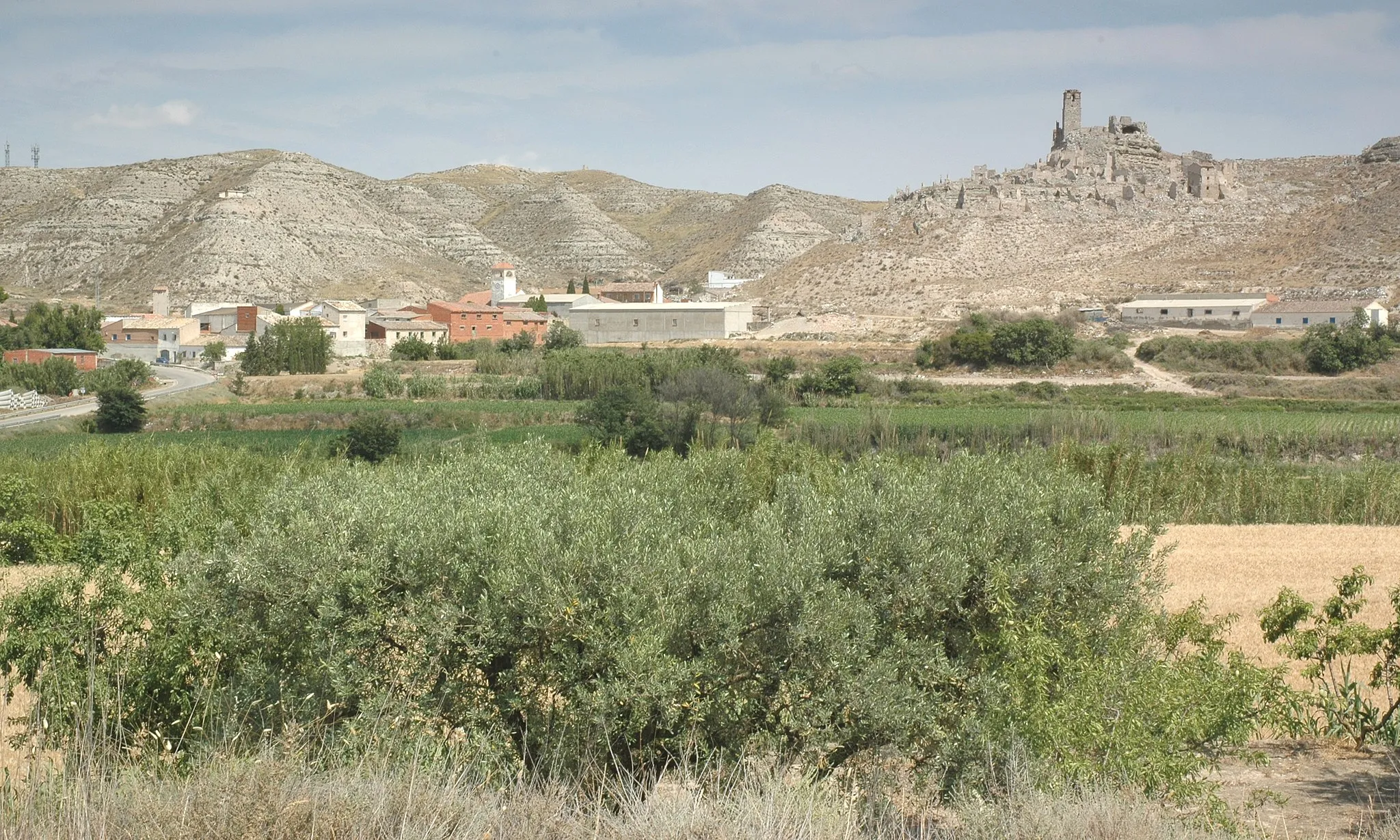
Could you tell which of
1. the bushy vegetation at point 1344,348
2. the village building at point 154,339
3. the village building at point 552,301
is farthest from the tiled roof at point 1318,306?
the village building at point 154,339

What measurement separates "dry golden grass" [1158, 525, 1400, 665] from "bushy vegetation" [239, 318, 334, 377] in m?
48.1

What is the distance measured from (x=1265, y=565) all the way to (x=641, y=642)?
53.2ft

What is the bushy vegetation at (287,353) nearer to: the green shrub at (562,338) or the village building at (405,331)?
the village building at (405,331)

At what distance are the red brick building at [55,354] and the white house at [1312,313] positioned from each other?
212 ft

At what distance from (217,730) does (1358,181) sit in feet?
343

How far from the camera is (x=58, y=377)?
5309 cm

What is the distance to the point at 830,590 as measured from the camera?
8.09m

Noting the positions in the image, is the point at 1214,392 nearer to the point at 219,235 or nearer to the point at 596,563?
the point at 596,563

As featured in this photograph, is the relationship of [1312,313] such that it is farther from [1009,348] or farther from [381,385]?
[381,385]

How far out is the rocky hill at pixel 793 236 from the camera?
265 feet

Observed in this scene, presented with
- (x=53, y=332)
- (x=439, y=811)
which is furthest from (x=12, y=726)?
(x=53, y=332)

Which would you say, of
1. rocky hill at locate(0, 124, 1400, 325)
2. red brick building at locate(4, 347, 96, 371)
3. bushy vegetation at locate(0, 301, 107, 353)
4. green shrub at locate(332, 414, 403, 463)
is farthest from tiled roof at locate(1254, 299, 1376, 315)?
bushy vegetation at locate(0, 301, 107, 353)

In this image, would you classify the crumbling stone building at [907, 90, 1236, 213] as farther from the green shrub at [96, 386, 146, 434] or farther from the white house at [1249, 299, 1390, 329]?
the green shrub at [96, 386, 146, 434]

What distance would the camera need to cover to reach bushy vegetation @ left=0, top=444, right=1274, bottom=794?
7863mm
